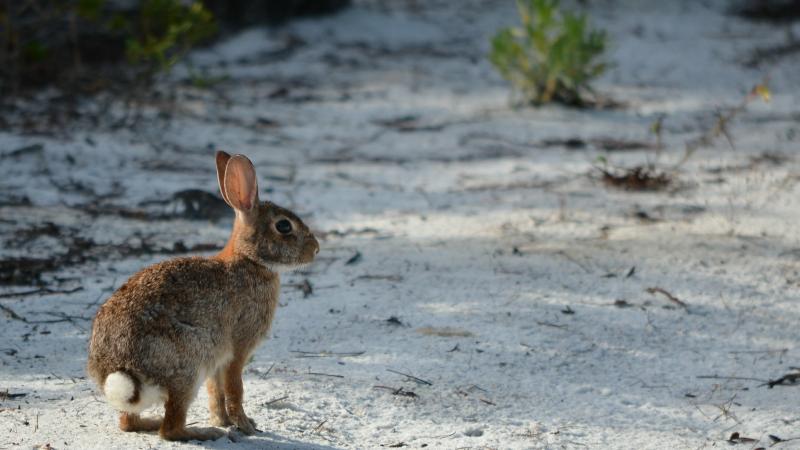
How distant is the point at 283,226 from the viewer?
383 centimetres

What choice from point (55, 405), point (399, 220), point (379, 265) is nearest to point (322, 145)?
point (399, 220)

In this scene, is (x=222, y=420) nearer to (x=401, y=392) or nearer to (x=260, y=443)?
(x=260, y=443)

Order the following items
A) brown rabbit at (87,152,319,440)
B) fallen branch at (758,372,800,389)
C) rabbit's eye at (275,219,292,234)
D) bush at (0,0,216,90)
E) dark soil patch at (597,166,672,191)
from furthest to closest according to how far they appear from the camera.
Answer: bush at (0,0,216,90) → dark soil patch at (597,166,672,191) → fallen branch at (758,372,800,389) → rabbit's eye at (275,219,292,234) → brown rabbit at (87,152,319,440)

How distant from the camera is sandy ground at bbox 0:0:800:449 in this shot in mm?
3906

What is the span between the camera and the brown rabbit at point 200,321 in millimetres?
3344

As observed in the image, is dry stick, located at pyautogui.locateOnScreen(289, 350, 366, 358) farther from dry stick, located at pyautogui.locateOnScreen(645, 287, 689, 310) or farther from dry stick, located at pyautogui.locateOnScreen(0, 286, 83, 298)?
dry stick, located at pyautogui.locateOnScreen(645, 287, 689, 310)

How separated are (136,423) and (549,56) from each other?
558 centimetres

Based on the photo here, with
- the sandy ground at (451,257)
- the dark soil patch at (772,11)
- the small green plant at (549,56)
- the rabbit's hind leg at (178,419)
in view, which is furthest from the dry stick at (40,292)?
the dark soil patch at (772,11)

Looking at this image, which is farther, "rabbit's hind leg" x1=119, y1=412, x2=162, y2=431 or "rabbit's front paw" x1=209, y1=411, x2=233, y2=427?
"rabbit's front paw" x1=209, y1=411, x2=233, y2=427

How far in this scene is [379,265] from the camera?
17.6 ft

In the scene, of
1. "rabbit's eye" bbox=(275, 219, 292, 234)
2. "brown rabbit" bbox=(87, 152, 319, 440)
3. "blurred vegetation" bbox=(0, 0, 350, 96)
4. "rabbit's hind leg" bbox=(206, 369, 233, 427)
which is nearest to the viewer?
"brown rabbit" bbox=(87, 152, 319, 440)

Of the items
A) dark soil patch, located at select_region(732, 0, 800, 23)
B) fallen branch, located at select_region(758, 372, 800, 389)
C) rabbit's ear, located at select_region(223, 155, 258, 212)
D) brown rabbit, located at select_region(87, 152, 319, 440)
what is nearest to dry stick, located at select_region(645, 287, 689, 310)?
fallen branch, located at select_region(758, 372, 800, 389)

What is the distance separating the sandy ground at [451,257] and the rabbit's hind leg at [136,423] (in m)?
0.05

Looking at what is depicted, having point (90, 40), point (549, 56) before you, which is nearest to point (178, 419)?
point (549, 56)
